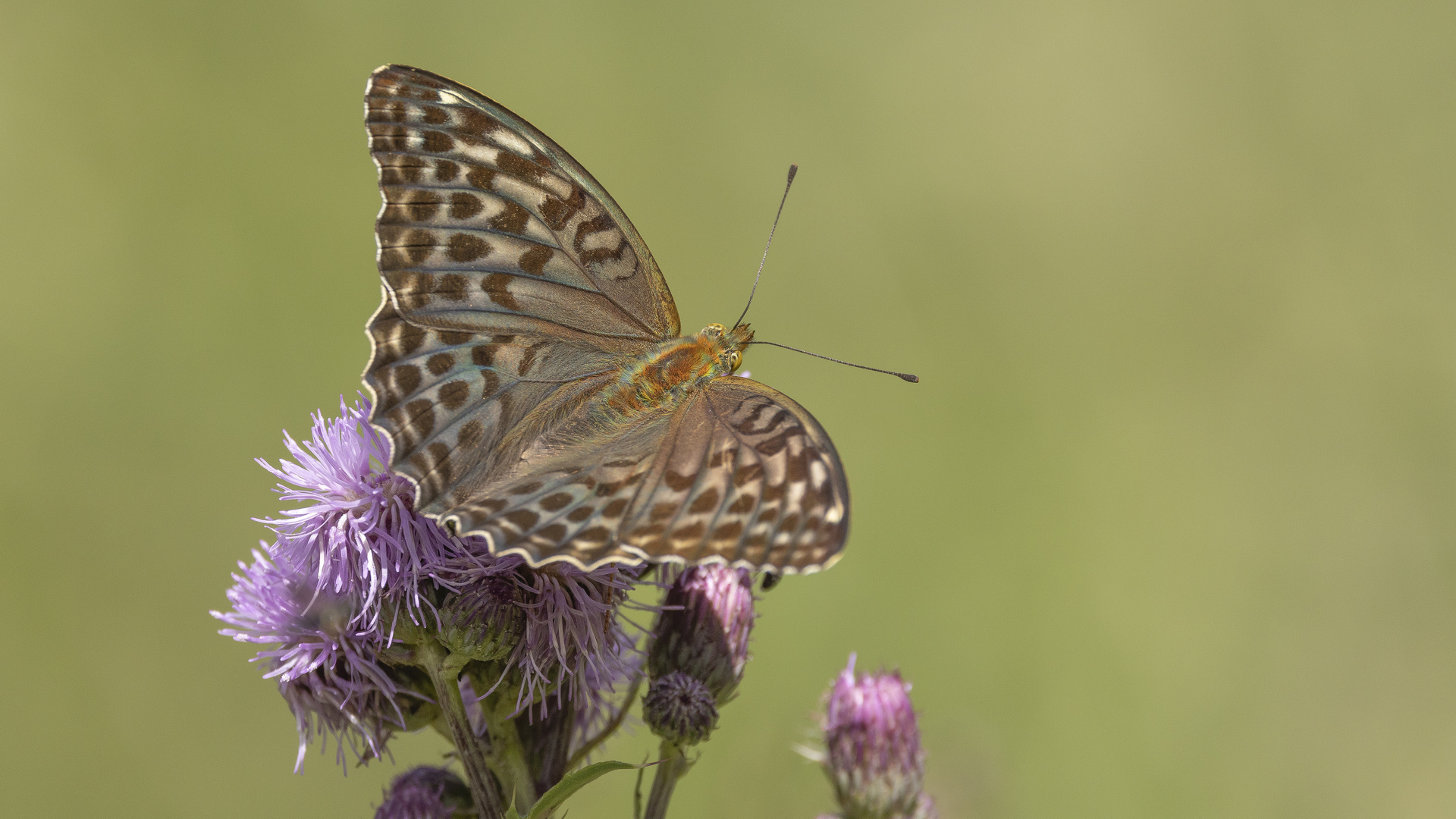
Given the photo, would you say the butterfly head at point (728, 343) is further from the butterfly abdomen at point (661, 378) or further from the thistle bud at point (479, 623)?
the thistle bud at point (479, 623)

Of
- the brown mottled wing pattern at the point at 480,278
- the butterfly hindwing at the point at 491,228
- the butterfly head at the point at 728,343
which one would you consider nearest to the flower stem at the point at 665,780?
the brown mottled wing pattern at the point at 480,278

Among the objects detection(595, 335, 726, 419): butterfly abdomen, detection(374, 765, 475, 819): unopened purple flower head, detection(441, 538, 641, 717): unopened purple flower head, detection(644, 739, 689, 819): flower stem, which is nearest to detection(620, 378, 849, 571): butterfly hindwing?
detection(595, 335, 726, 419): butterfly abdomen

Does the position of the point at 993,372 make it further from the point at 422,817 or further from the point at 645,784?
the point at 422,817

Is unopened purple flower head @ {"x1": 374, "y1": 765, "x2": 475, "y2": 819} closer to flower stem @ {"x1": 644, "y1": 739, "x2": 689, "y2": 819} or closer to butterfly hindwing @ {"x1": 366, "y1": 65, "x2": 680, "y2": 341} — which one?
flower stem @ {"x1": 644, "y1": 739, "x2": 689, "y2": 819}

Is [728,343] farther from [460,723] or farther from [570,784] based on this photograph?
[570,784]

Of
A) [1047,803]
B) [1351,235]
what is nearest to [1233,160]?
[1351,235]
